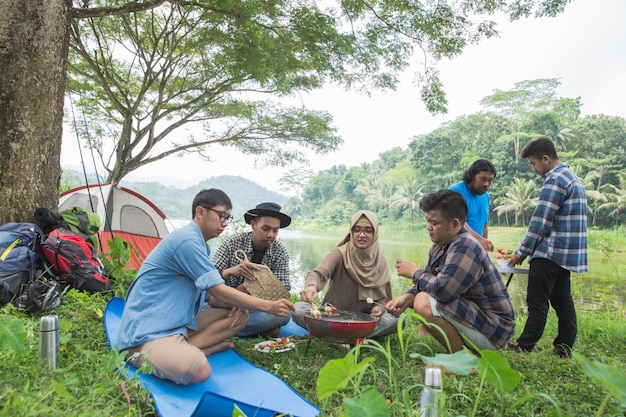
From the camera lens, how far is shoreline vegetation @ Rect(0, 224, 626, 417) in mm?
1088

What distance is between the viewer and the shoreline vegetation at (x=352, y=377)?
1088mm

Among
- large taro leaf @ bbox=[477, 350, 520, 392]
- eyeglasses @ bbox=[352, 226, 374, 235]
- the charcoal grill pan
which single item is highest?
eyeglasses @ bbox=[352, 226, 374, 235]

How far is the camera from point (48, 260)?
10.4 feet

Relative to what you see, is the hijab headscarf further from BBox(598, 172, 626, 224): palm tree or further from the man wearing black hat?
BBox(598, 172, 626, 224): palm tree

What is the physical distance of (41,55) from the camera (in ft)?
11.5

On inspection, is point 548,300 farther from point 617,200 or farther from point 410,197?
point 410,197

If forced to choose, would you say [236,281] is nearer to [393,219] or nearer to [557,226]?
[557,226]

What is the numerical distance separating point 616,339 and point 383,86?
486 centimetres

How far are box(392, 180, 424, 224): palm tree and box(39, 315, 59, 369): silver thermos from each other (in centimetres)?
2788

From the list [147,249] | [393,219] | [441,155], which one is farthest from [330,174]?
[147,249]

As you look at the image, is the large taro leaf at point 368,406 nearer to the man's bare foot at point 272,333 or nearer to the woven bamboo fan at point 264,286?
the woven bamboo fan at point 264,286

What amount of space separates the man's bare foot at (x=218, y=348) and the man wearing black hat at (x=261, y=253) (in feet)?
1.43

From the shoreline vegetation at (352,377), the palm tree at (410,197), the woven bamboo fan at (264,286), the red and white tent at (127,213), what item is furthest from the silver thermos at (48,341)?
the palm tree at (410,197)

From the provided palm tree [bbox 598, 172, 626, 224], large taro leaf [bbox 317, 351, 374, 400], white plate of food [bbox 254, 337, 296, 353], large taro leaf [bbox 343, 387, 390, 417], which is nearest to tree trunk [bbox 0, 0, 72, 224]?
white plate of food [bbox 254, 337, 296, 353]
